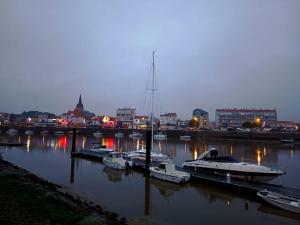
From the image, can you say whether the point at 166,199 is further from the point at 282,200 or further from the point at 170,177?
the point at 282,200

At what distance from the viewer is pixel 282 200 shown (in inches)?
707

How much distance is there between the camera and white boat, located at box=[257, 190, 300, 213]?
17.1 meters

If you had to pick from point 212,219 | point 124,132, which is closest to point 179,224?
point 212,219

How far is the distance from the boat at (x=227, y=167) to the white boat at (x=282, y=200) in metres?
6.40

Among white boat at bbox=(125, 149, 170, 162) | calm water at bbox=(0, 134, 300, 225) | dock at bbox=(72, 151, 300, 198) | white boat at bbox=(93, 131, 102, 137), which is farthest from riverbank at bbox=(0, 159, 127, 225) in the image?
white boat at bbox=(93, 131, 102, 137)

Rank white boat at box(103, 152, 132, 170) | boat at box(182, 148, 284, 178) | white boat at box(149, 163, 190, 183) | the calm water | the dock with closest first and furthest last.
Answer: the calm water < the dock < white boat at box(149, 163, 190, 183) < boat at box(182, 148, 284, 178) < white boat at box(103, 152, 132, 170)

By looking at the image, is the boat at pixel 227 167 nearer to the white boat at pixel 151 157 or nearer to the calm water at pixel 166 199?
the calm water at pixel 166 199

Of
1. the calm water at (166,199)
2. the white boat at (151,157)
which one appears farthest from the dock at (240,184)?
the white boat at (151,157)

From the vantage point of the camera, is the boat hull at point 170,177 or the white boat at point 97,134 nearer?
the boat hull at point 170,177

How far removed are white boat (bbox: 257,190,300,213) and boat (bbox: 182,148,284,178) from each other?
640 cm

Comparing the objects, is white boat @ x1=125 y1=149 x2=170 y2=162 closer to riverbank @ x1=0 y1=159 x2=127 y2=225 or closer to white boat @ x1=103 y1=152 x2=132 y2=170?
white boat @ x1=103 y1=152 x2=132 y2=170

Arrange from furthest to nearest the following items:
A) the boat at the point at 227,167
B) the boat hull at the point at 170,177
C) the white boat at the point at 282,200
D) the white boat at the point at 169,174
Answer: the boat at the point at 227,167
the white boat at the point at 169,174
the boat hull at the point at 170,177
the white boat at the point at 282,200

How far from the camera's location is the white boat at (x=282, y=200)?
17.1m

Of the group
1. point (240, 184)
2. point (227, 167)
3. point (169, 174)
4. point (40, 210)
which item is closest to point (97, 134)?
point (169, 174)
